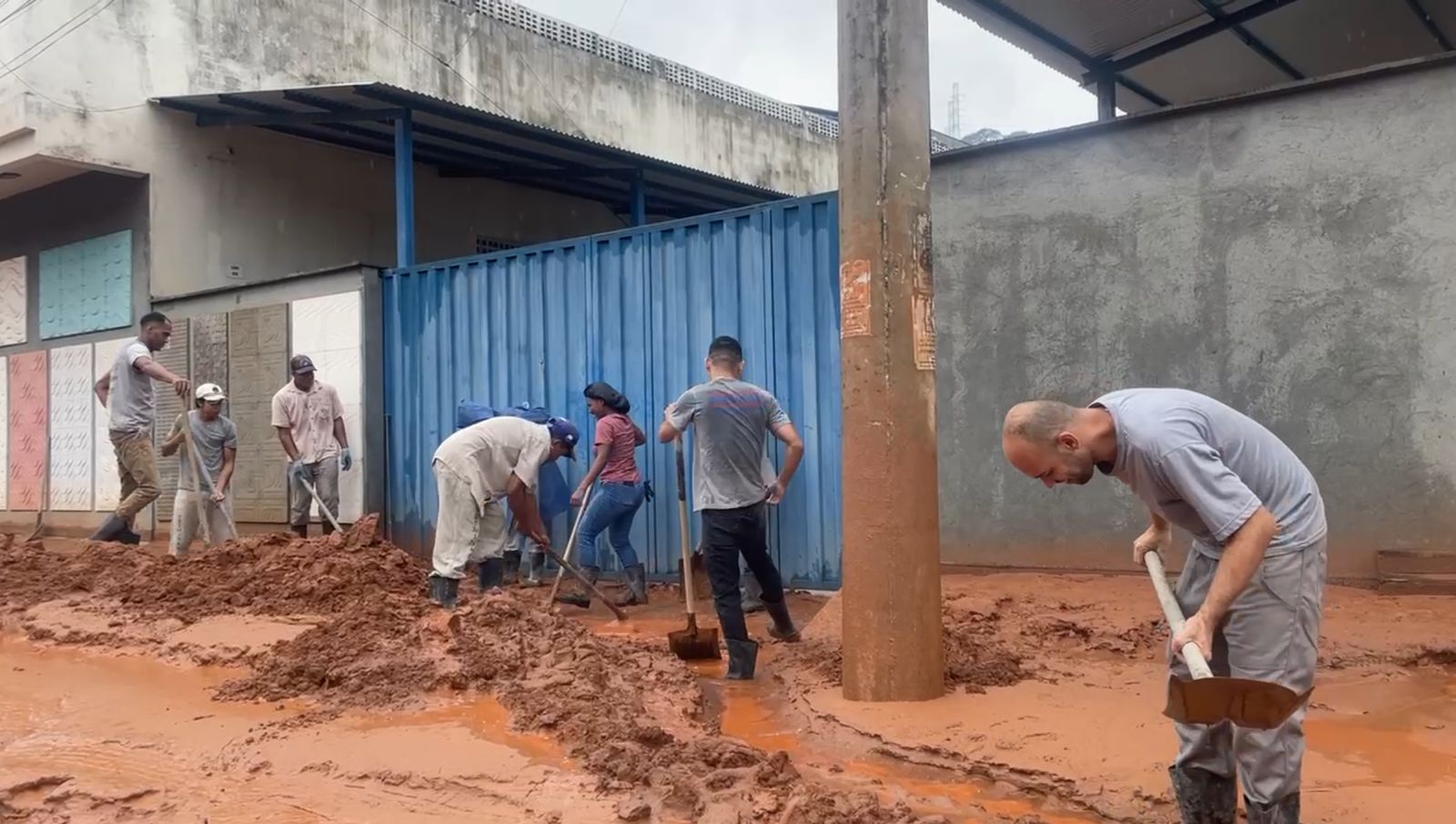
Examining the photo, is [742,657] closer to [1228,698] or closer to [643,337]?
[1228,698]

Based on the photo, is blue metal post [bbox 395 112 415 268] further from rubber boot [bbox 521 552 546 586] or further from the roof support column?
the roof support column

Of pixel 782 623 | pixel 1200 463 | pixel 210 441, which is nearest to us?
pixel 1200 463

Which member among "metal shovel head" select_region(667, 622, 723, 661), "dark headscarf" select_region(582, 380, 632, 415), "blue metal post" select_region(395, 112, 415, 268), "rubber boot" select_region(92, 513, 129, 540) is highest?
"blue metal post" select_region(395, 112, 415, 268)

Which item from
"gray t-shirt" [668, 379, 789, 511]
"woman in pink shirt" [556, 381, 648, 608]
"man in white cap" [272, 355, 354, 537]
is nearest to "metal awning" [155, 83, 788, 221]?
"man in white cap" [272, 355, 354, 537]

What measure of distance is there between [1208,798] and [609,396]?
5027 millimetres

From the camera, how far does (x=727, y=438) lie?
17.3 ft

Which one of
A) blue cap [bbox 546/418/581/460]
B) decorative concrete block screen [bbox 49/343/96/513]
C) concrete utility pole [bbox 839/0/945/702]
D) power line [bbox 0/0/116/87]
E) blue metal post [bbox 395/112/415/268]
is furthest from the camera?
decorative concrete block screen [bbox 49/343/96/513]

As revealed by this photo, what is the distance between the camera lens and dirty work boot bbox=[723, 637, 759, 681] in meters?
5.03

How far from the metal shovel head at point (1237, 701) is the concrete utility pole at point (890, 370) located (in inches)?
68.0

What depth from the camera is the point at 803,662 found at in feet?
16.6

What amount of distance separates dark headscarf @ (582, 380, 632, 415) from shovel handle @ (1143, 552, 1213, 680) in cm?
457

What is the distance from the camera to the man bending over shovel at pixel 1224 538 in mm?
2533

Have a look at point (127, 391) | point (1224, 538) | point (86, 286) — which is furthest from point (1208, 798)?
point (86, 286)

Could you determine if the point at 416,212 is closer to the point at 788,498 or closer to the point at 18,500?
the point at 18,500
